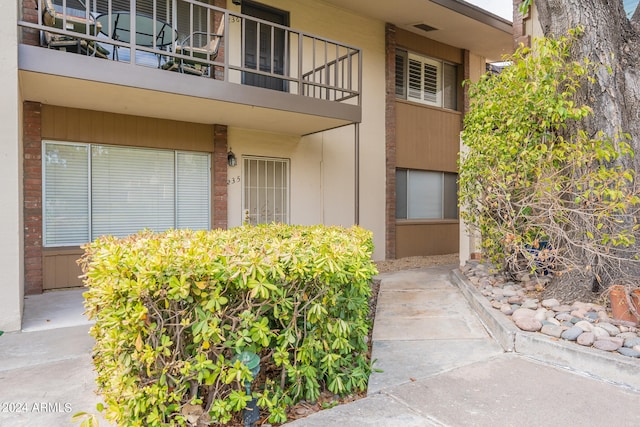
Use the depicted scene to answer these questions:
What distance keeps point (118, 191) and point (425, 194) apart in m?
7.86

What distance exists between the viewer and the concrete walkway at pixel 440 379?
2.82 m

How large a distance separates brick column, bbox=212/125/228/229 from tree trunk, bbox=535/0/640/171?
573cm

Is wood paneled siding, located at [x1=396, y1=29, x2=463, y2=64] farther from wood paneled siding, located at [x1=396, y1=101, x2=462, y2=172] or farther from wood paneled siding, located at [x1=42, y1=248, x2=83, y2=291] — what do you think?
wood paneled siding, located at [x1=42, y1=248, x2=83, y2=291]

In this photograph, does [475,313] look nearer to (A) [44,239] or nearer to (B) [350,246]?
(B) [350,246]

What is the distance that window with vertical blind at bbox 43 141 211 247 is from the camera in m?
6.70

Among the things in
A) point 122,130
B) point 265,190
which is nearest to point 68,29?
point 122,130

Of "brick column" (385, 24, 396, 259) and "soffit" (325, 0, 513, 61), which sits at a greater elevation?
"soffit" (325, 0, 513, 61)

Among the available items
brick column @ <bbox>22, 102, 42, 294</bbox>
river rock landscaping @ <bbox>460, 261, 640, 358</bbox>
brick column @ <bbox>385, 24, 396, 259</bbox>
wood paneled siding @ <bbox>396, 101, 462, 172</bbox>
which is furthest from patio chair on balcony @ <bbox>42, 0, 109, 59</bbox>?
wood paneled siding @ <bbox>396, 101, 462, 172</bbox>

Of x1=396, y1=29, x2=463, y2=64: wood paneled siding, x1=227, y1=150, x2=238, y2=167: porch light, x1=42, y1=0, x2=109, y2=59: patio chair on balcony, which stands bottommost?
x1=227, y1=150, x2=238, y2=167: porch light

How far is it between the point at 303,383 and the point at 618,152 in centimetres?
435

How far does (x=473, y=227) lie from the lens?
21.4ft

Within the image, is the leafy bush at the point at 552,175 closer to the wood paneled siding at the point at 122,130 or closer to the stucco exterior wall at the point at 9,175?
the wood paneled siding at the point at 122,130

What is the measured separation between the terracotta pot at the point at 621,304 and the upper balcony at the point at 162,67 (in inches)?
189

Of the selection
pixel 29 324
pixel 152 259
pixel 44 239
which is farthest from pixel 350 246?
pixel 44 239
